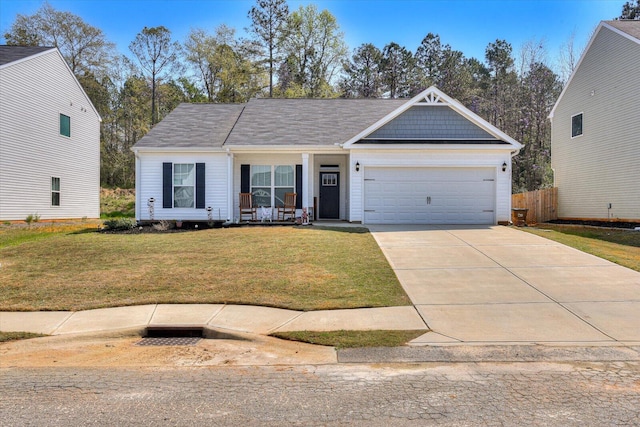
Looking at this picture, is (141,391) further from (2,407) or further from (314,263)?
(314,263)

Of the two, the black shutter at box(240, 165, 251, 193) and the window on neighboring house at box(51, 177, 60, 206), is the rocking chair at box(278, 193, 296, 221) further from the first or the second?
the window on neighboring house at box(51, 177, 60, 206)

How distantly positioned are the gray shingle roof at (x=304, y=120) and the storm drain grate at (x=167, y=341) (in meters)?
11.0

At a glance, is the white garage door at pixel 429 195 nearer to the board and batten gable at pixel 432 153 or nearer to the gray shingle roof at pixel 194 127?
the board and batten gable at pixel 432 153

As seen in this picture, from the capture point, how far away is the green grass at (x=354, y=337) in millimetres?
5629

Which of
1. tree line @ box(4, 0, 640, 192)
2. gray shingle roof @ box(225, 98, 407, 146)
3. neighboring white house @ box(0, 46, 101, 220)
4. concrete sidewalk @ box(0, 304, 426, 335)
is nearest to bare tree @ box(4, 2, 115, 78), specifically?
tree line @ box(4, 0, 640, 192)

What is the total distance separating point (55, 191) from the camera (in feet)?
71.5

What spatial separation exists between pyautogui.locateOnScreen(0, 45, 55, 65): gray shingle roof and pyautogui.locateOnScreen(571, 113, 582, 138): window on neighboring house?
973 inches

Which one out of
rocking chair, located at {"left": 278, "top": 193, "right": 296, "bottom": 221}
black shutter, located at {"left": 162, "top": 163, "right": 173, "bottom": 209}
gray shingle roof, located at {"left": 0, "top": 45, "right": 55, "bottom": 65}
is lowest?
rocking chair, located at {"left": 278, "top": 193, "right": 296, "bottom": 221}

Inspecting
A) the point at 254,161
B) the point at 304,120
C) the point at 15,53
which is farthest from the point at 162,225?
the point at 15,53

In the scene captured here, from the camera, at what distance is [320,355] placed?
5.34 m

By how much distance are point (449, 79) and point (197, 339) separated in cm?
3818

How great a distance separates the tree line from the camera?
117 feet

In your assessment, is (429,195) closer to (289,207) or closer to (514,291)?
(289,207)

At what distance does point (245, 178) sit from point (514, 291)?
11.5 metres
